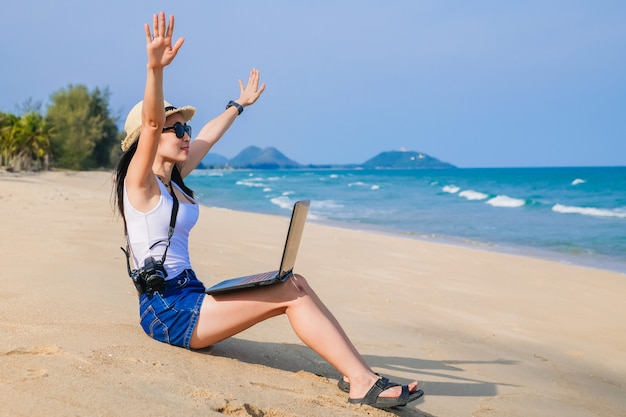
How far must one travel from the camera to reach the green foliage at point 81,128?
6241 centimetres

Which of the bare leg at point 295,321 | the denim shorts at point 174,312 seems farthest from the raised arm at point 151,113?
the bare leg at point 295,321

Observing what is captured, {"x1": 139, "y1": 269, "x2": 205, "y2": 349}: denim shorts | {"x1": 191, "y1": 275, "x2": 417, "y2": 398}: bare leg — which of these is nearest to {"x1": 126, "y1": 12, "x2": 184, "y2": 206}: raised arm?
{"x1": 139, "y1": 269, "x2": 205, "y2": 349}: denim shorts

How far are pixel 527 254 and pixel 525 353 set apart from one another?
31.7ft

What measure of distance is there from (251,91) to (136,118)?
1360mm

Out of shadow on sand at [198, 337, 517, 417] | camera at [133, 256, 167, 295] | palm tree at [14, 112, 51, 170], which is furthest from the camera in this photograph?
palm tree at [14, 112, 51, 170]

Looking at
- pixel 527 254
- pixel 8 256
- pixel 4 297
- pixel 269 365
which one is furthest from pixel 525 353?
pixel 527 254

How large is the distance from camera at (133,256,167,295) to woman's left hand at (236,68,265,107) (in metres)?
1.75

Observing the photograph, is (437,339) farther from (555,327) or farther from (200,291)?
(200,291)

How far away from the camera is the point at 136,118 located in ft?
12.9

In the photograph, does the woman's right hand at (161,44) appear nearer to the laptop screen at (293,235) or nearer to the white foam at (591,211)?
the laptop screen at (293,235)

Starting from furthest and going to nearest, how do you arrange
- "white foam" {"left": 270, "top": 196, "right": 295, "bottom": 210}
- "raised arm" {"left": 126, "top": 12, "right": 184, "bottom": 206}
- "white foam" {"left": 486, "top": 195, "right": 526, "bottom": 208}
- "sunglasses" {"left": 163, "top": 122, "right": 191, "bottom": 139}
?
"white foam" {"left": 486, "top": 195, "right": 526, "bottom": 208}, "white foam" {"left": 270, "top": 196, "right": 295, "bottom": 210}, "sunglasses" {"left": 163, "top": 122, "right": 191, "bottom": 139}, "raised arm" {"left": 126, "top": 12, "right": 184, "bottom": 206}

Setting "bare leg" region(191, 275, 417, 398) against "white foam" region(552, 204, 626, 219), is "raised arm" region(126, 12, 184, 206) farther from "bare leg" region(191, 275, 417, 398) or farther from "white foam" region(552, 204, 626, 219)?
"white foam" region(552, 204, 626, 219)

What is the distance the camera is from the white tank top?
369 centimetres

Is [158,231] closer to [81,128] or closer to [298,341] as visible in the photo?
[298,341]
